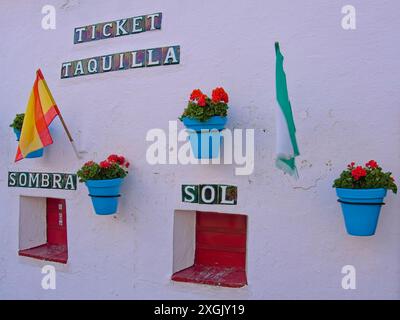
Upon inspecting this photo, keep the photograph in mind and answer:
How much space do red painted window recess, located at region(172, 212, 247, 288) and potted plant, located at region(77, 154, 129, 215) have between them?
30.2 inches

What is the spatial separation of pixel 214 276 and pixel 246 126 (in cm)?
131

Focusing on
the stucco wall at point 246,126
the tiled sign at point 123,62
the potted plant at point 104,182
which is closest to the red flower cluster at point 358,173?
the stucco wall at point 246,126

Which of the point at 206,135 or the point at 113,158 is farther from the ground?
the point at 206,135

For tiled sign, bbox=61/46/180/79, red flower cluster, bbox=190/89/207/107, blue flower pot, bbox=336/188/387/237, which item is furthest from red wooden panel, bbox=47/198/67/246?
blue flower pot, bbox=336/188/387/237

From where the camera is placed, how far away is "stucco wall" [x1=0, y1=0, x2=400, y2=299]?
10.4ft

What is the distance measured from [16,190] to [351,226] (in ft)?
11.6

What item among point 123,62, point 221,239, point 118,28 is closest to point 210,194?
point 221,239

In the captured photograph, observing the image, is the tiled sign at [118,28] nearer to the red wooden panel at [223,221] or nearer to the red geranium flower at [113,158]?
the red geranium flower at [113,158]

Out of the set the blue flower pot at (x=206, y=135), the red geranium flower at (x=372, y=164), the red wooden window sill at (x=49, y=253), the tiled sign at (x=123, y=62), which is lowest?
the red wooden window sill at (x=49, y=253)

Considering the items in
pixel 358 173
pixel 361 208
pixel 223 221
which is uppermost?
pixel 358 173

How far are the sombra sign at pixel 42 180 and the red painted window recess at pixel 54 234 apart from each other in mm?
311

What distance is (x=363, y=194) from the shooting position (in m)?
2.81

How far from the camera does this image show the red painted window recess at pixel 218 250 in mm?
3773

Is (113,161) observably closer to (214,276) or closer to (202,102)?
(202,102)
